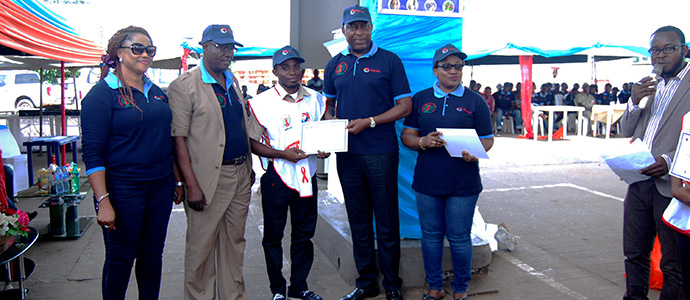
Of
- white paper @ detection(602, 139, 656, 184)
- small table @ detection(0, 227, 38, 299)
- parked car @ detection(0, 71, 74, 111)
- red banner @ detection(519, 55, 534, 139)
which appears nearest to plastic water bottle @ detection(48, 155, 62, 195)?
small table @ detection(0, 227, 38, 299)

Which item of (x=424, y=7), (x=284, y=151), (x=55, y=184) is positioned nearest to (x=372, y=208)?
(x=284, y=151)

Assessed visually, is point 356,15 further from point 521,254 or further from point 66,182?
point 66,182

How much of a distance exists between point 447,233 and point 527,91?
1267 centimetres

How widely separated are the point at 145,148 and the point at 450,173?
1977 mm

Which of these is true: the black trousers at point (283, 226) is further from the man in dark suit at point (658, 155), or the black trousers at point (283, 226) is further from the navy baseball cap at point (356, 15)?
the man in dark suit at point (658, 155)

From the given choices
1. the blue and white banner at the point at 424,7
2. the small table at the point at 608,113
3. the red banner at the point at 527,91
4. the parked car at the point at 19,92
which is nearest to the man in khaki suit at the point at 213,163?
the blue and white banner at the point at 424,7

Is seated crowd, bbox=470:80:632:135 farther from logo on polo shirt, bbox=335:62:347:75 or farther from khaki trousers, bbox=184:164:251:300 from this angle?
khaki trousers, bbox=184:164:251:300

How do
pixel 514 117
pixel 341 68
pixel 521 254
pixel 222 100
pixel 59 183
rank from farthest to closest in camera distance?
pixel 514 117, pixel 59 183, pixel 521 254, pixel 341 68, pixel 222 100

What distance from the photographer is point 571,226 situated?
20.0ft

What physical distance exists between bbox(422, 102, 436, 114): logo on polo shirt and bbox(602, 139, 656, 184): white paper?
120cm

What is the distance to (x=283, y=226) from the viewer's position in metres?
3.78

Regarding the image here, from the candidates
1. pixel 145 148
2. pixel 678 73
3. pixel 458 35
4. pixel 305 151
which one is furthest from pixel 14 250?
pixel 678 73

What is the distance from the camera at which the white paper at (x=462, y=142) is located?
3383mm

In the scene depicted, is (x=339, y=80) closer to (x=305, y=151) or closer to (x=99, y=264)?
(x=305, y=151)
